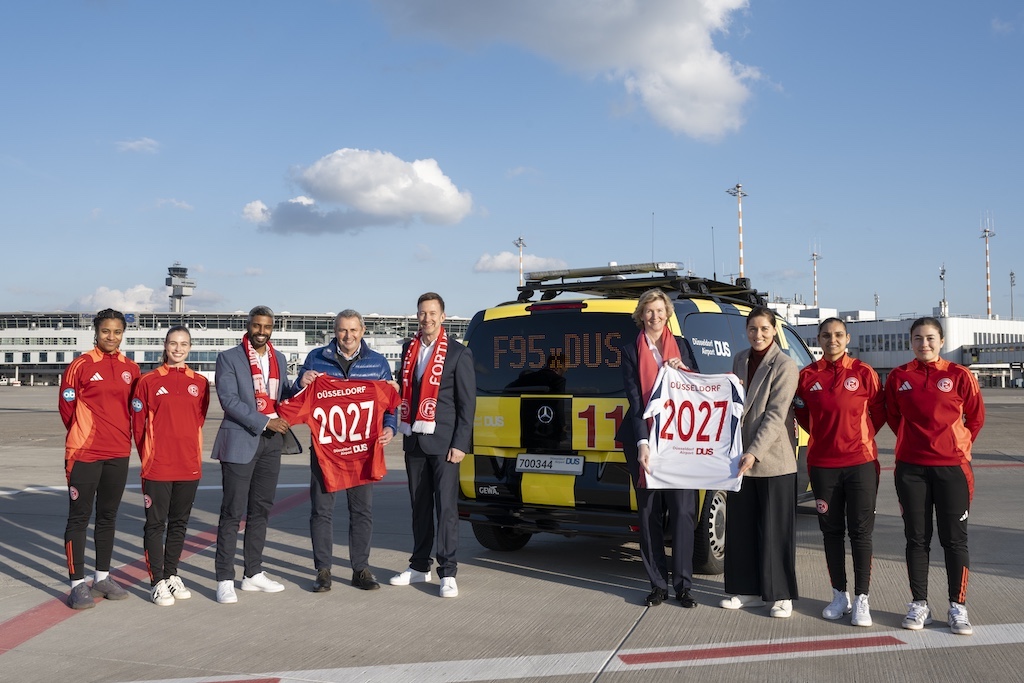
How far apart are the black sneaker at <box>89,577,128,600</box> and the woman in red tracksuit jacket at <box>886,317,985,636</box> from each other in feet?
15.5

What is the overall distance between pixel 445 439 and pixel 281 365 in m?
1.24

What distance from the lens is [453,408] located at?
579 centimetres

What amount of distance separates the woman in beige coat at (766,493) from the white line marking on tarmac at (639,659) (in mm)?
564

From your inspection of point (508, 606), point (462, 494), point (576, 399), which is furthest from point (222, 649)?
point (576, 399)

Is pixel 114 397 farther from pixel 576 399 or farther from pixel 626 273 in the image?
pixel 626 273

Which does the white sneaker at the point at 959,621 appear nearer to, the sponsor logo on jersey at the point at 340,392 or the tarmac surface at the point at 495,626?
the tarmac surface at the point at 495,626

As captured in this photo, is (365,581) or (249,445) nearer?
(249,445)

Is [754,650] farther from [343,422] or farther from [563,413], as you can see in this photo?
[343,422]

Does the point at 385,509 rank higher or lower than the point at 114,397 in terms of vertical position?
lower

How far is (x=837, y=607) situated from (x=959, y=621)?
0.64m

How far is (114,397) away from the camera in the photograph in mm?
5496

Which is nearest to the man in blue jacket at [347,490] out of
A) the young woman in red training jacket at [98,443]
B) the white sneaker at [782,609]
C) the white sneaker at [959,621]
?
the young woman in red training jacket at [98,443]

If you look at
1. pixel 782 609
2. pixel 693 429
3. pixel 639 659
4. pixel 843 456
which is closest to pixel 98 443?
pixel 639 659

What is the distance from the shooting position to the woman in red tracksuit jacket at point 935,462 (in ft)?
15.5
